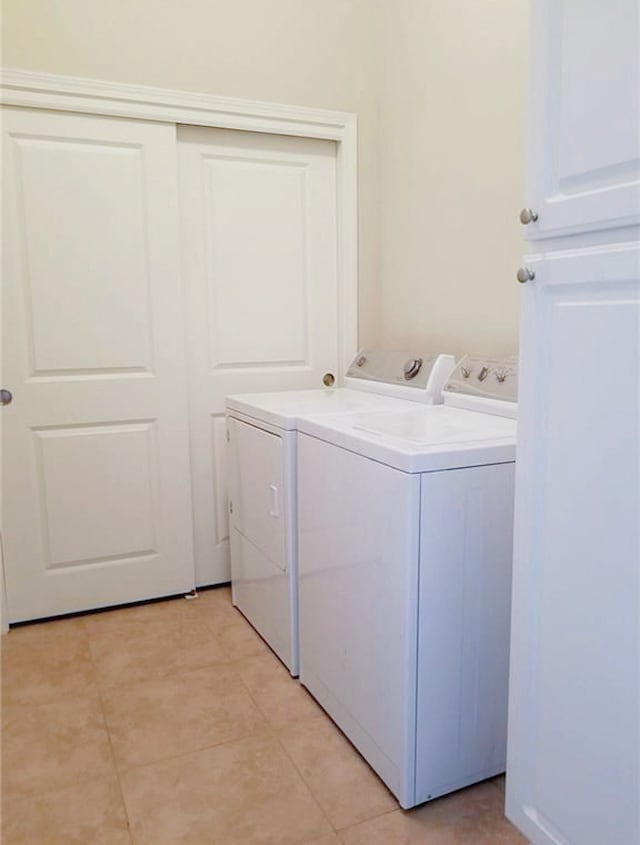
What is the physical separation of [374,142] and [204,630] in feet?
7.11

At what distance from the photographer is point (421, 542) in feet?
4.50

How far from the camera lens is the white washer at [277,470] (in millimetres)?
2004

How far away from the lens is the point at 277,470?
2.02m

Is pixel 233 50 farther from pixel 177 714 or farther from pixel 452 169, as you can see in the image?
pixel 177 714

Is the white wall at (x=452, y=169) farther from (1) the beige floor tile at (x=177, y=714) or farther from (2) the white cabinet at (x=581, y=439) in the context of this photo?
(1) the beige floor tile at (x=177, y=714)

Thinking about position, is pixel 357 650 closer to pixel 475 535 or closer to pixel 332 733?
pixel 332 733

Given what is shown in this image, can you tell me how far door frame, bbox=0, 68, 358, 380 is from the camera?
7.27 feet

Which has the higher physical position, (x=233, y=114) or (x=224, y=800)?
(x=233, y=114)

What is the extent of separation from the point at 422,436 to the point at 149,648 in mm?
1339

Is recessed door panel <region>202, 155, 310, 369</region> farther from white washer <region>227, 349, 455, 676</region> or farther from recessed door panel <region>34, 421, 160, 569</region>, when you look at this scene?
recessed door panel <region>34, 421, 160, 569</region>

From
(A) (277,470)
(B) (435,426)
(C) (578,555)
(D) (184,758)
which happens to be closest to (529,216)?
(C) (578,555)

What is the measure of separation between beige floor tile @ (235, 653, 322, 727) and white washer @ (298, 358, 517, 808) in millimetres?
216

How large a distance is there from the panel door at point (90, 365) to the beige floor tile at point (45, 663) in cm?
11

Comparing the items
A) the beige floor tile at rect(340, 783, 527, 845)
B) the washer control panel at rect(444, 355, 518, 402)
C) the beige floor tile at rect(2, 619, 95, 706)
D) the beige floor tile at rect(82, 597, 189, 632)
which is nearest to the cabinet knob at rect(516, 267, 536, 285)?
the washer control panel at rect(444, 355, 518, 402)
